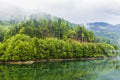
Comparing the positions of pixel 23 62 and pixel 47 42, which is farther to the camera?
pixel 47 42

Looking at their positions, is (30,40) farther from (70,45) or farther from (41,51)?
(70,45)

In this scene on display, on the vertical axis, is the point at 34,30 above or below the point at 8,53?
above

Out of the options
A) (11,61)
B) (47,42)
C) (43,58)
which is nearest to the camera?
(11,61)

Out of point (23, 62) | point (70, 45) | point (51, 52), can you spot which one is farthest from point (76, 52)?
point (23, 62)

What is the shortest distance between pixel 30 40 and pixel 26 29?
22.4 m

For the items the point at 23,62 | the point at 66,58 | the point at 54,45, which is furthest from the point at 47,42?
the point at 23,62

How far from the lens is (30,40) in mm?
176750

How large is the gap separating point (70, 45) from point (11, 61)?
182ft

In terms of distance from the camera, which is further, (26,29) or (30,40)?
(26,29)

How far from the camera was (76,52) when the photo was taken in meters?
195

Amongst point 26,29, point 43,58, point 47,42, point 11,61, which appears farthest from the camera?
point 26,29

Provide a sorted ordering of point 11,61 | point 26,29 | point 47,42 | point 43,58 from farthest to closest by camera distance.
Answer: point 26,29 → point 47,42 → point 43,58 → point 11,61

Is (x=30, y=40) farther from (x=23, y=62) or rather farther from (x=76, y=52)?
(x=76, y=52)

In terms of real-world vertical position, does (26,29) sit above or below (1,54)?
above
